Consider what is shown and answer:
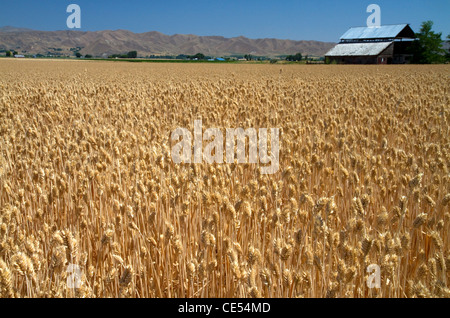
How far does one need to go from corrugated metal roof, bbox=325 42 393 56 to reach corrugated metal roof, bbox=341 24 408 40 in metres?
3.62

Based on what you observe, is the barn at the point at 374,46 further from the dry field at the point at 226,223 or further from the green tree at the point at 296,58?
the dry field at the point at 226,223

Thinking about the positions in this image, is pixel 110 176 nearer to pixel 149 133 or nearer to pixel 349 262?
pixel 149 133

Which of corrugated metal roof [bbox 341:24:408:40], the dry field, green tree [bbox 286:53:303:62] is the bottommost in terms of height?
the dry field

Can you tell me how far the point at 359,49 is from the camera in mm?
53469

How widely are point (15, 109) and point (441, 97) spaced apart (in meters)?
8.72

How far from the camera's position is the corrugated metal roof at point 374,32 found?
5716 cm

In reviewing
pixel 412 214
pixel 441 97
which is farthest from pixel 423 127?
pixel 441 97

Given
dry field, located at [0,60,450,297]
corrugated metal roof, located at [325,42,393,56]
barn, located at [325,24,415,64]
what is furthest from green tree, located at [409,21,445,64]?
dry field, located at [0,60,450,297]

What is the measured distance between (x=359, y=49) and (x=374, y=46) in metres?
2.10

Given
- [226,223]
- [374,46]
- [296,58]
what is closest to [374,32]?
[374,46]

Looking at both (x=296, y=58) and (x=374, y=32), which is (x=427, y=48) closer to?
(x=374, y=32)

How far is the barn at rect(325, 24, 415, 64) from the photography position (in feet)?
168

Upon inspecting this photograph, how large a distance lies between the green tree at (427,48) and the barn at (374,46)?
42.7 inches

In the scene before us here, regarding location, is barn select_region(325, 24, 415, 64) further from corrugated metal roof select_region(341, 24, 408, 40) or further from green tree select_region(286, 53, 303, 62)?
green tree select_region(286, 53, 303, 62)
